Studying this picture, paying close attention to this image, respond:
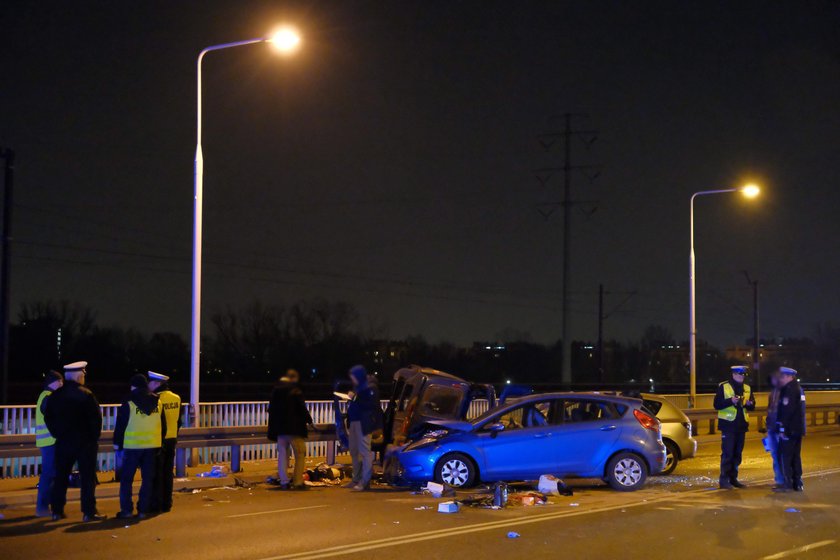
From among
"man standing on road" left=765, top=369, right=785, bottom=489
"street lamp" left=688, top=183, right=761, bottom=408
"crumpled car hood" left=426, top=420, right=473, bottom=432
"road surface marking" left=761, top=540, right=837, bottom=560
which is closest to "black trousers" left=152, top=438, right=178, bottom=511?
"crumpled car hood" left=426, top=420, right=473, bottom=432

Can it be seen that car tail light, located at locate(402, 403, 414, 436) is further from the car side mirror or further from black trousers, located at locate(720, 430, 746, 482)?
black trousers, located at locate(720, 430, 746, 482)

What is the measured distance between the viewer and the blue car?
13.5 metres

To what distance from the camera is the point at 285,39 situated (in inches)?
620

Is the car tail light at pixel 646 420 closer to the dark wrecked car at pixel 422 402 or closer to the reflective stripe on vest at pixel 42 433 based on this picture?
the dark wrecked car at pixel 422 402

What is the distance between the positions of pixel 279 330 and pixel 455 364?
59.6 ft

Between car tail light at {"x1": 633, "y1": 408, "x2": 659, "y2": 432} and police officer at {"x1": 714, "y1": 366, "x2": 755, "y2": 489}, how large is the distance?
3.12ft

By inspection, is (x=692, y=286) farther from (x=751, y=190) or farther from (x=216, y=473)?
(x=216, y=473)

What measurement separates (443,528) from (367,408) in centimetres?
376

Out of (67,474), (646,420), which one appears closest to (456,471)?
(646,420)

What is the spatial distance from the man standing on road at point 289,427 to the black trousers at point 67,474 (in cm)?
371

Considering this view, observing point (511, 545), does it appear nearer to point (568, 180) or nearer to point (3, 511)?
point (3, 511)

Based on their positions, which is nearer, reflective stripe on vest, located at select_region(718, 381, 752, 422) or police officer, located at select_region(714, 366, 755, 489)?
police officer, located at select_region(714, 366, 755, 489)

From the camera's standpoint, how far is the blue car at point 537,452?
13.5 meters

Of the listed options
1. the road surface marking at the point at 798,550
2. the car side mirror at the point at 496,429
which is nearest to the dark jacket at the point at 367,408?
the car side mirror at the point at 496,429
